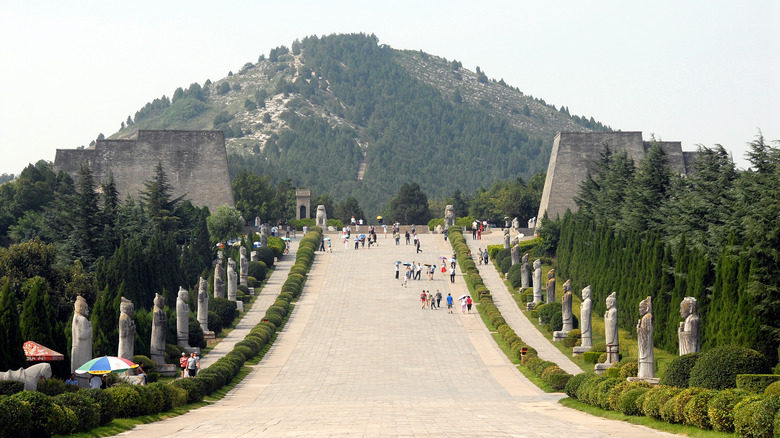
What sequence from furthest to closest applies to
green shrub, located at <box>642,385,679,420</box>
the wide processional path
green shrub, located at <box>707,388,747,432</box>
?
green shrub, located at <box>642,385,679,420</box>
the wide processional path
green shrub, located at <box>707,388,747,432</box>

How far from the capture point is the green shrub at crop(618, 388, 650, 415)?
2381 cm

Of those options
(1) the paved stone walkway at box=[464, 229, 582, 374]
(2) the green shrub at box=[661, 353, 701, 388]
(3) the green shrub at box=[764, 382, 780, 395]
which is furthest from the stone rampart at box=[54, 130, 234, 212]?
(3) the green shrub at box=[764, 382, 780, 395]

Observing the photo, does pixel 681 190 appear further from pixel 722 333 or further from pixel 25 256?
pixel 25 256

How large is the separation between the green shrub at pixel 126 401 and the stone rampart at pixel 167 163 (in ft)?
206

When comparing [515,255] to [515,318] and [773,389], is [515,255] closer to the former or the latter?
[515,318]

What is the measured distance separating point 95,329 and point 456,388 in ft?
37.4

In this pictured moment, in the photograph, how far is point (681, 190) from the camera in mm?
46781

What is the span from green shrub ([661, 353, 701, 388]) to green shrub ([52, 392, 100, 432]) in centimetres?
1382

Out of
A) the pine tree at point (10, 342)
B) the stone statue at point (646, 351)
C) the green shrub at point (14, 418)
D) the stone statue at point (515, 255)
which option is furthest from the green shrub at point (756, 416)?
the stone statue at point (515, 255)

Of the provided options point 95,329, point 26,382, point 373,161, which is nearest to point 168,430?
point 26,382

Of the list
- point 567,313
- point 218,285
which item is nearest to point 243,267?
point 218,285

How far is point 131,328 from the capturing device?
31.0 metres

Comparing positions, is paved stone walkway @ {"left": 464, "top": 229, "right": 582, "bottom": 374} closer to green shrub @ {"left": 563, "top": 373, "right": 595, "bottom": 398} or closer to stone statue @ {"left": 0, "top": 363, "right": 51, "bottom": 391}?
green shrub @ {"left": 563, "top": 373, "right": 595, "bottom": 398}

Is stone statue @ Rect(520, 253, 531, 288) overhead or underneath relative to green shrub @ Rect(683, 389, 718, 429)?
overhead
